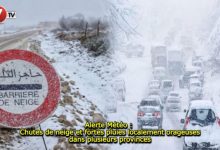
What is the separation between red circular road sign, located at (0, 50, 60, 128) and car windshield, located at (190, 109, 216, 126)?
161 inches

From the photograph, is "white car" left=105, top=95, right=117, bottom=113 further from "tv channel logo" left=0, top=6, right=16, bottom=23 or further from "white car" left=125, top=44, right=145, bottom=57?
"white car" left=125, top=44, right=145, bottom=57

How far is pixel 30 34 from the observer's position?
11148 millimetres

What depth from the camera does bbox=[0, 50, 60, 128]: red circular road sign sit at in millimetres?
7613

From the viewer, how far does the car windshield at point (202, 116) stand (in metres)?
10.6

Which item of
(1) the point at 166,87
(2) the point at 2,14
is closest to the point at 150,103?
(2) the point at 2,14

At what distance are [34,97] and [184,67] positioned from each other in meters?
27.5

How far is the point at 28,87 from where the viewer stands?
25.0 feet

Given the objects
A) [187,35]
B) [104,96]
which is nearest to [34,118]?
[104,96]

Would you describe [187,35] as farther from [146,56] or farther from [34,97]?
[34,97]

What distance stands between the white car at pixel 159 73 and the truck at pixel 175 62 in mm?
1157

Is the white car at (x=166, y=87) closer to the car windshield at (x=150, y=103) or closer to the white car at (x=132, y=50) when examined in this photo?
the white car at (x=132, y=50)

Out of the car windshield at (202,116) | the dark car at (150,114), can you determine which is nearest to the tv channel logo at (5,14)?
the car windshield at (202,116)

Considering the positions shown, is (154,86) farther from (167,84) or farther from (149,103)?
(149,103)

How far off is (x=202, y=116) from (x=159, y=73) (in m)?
20.5
